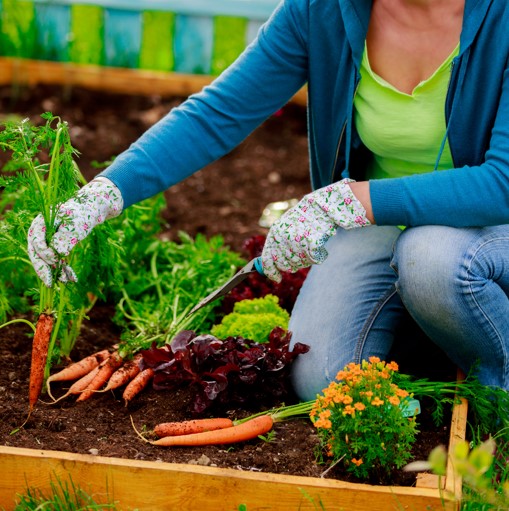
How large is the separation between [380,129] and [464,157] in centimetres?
27

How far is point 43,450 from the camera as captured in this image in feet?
7.43

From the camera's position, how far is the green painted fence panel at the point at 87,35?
5496mm

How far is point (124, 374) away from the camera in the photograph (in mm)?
2680

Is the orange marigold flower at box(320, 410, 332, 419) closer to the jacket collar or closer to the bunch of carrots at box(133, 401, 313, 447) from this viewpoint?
the bunch of carrots at box(133, 401, 313, 447)

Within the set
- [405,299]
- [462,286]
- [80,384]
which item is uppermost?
[462,286]

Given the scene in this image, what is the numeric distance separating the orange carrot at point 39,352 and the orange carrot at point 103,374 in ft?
0.51

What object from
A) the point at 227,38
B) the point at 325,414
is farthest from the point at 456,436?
the point at 227,38

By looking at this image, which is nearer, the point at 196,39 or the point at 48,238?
the point at 48,238

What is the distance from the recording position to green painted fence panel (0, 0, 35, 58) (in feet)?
17.6

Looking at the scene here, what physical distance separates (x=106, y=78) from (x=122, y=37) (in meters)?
0.28

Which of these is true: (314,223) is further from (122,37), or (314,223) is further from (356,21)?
(122,37)

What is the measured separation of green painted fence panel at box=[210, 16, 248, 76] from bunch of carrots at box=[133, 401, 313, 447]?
3.37 meters

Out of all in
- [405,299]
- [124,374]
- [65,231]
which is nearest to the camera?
[65,231]

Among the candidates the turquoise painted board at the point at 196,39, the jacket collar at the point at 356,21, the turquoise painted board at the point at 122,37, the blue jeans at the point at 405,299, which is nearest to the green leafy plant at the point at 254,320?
the blue jeans at the point at 405,299
